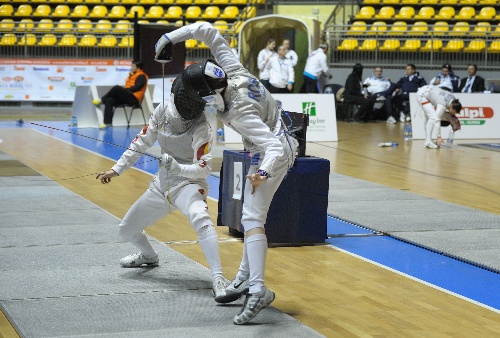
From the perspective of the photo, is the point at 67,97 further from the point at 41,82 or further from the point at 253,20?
the point at 253,20

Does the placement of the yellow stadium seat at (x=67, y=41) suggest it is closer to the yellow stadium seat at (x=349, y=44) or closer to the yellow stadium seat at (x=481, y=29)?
the yellow stadium seat at (x=349, y=44)

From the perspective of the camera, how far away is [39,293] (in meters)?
5.68

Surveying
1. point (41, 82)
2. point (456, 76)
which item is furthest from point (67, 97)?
point (456, 76)

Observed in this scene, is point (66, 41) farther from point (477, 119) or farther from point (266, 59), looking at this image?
point (477, 119)

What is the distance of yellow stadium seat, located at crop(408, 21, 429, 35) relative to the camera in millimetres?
25006

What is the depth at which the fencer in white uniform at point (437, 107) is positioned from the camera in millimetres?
15945

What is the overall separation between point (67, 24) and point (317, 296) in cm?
2232

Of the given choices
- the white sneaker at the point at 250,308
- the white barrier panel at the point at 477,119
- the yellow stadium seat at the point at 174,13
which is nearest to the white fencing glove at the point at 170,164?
the white sneaker at the point at 250,308

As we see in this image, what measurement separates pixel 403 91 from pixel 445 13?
4412 mm

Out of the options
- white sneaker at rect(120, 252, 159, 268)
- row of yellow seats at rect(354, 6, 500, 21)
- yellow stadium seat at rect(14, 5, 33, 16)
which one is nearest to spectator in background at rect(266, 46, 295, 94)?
row of yellow seats at rect(354, 6, 500, 21)

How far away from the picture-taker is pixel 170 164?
558cm

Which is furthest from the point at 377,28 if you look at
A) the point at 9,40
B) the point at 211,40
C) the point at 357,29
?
the point at 211,40

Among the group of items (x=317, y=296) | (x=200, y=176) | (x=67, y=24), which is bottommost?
(x=317, y=296)

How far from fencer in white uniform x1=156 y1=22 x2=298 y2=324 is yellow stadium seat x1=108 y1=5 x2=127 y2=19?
2303 cm
